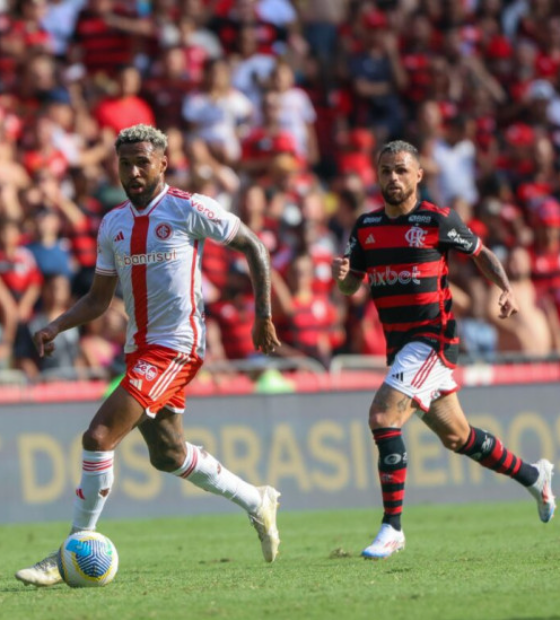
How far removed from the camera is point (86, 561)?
729 cm

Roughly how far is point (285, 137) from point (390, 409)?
8.60m

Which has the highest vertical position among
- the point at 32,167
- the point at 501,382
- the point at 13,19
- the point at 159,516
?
the point at 13,19

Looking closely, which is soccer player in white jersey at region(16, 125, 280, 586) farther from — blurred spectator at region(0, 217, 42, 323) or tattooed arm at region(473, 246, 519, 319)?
blurred spectator at region(0, 217, 42, 323)

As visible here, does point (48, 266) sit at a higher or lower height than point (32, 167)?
lower

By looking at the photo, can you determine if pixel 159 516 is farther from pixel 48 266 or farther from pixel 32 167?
pixel 32 167

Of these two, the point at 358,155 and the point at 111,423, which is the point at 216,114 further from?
the point at 111,423

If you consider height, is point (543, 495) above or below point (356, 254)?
below

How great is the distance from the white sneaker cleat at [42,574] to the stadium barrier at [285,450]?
5.08 metres

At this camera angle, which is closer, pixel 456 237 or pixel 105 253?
pixel 105 253

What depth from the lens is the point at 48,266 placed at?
46.1 feet

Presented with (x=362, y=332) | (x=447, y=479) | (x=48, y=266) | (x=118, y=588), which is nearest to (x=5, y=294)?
(x=48, y=266)

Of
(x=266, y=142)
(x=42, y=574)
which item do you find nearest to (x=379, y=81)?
(x=266, y=142)

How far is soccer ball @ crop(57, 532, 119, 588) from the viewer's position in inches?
287

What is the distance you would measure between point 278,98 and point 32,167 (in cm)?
358
